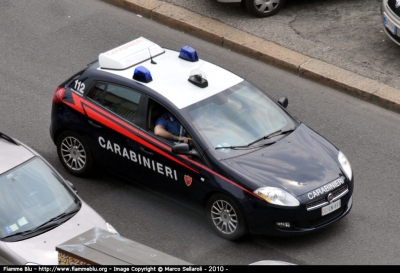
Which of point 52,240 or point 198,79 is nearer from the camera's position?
point 52,240

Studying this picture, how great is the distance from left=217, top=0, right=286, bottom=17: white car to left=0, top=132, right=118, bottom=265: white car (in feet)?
20.7

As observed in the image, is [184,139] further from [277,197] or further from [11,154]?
[11,154]

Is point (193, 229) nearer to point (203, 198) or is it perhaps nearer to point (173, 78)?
point (203, 198)

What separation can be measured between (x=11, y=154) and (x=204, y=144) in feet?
7.28

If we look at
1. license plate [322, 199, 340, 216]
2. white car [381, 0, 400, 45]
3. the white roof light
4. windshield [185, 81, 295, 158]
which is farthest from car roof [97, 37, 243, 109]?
white car [381, 0, 400, 45]

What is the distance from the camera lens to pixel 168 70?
11.1m

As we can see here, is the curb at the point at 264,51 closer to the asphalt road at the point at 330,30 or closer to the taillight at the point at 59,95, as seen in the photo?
the asphalt road at the point at 330,30

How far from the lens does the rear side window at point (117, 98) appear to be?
1081 centimetres

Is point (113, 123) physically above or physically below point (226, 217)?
above

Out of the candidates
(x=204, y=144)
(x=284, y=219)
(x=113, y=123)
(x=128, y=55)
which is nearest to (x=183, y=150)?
(x=204, y=144)

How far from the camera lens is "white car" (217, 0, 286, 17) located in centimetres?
1516

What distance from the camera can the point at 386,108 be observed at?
43.7 feet

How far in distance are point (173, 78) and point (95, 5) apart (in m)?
5.78

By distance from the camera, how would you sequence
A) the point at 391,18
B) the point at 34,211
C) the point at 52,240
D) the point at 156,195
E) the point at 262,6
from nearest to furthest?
the point at 52,240, the point at 34,211, the point at 156,195, the point at 391,18, the point at 262,6
